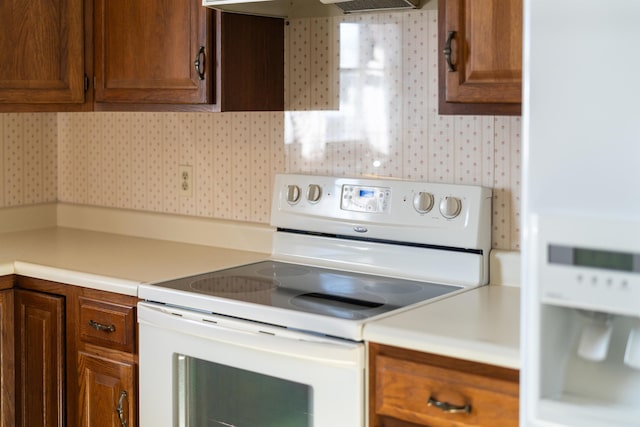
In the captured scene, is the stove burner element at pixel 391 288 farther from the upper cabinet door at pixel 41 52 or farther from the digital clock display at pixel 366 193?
the upper cabinet door at pixel 41 52

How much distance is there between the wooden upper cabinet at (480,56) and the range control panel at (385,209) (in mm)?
316

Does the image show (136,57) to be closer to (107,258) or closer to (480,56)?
(107,258)

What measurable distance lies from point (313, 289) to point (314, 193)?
0.39 meters

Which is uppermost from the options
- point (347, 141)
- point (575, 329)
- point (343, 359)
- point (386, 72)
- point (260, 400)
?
point (386, 72)


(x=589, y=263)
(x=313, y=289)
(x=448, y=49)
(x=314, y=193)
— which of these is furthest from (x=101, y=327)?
(x=589, y=263)

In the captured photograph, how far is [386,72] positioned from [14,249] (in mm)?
1268

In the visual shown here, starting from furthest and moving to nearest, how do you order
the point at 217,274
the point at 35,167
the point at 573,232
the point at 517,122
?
the point at 35,167
the point at 217,274
the point at 517,122
the point at 573,232

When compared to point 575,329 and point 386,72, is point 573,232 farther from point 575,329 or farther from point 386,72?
point 386,72

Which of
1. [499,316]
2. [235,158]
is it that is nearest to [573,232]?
[499,316]

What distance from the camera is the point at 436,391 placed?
186 centimetres

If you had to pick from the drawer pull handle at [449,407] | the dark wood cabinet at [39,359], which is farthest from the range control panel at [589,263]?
the dark wood cabinet at [39,359]

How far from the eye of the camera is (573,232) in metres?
1.48

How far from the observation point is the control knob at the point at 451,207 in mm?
2365

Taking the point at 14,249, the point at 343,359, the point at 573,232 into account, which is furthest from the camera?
the point at 14,249
